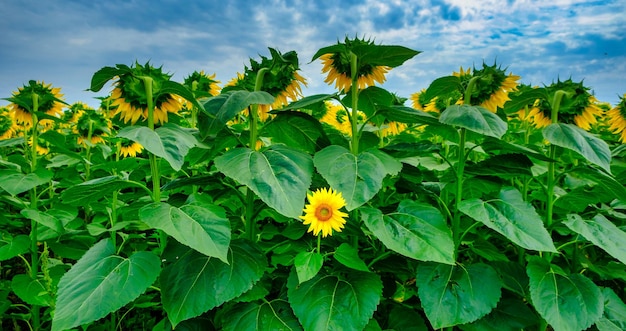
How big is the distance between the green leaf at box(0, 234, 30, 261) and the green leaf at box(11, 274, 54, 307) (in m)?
0.14

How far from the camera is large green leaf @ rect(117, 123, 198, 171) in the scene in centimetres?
134

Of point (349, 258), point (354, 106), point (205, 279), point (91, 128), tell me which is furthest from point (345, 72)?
point (91, 128)

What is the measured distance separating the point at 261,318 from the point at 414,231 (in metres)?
0.57

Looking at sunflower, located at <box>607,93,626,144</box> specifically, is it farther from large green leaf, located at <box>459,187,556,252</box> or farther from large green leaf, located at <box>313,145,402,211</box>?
large green leaf, located at <box>313,145,402,211</box>

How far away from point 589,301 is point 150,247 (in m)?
2.43

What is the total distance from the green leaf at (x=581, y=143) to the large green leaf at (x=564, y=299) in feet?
1.31

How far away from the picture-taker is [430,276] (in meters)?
1.56

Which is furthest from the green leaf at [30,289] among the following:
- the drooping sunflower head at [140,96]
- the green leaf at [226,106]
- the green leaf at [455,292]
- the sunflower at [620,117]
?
the sunflower at [620,117]

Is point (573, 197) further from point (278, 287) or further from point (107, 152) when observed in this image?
point (107, 152)

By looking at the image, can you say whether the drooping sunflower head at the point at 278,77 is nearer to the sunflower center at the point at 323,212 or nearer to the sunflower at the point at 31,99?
the sunflower center at the point at 323,212

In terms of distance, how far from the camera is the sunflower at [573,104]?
6.07 ft

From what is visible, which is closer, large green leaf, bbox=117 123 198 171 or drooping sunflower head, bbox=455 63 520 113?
large green leaf, bbox=117 123 198 171

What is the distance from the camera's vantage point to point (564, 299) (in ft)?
5.11

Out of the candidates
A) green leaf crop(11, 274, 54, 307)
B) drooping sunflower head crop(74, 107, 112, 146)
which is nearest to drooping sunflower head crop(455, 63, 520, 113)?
green leaf crop(11, 274, 54, 307)
